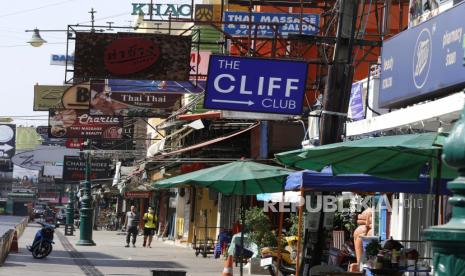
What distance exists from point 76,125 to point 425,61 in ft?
116

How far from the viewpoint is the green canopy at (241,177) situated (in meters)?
17.2

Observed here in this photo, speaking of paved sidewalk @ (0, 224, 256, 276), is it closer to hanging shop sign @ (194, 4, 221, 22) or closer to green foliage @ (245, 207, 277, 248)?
green foliage @ (245, 207, 277, 248)

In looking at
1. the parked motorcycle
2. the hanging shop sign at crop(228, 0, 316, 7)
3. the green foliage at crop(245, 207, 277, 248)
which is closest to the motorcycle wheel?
the green foliage at crop(245, 207, 277, 248)

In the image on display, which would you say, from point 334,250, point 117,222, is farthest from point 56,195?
point 334,250

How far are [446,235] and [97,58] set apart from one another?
22.4m

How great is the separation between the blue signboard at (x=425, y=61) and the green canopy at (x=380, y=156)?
268 cm

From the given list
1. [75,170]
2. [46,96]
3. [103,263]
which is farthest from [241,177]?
[75,170]

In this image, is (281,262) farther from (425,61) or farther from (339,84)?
(339,84)

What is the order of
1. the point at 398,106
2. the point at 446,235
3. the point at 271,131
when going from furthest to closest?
the point at 271,131 → the point at 398,106 → the point at 446,235

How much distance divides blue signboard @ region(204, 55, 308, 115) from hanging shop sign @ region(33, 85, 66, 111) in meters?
34.9

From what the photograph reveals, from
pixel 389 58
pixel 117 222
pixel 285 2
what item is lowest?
pixel 117 222

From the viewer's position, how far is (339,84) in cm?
1480

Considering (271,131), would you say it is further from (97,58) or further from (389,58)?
(389,58)

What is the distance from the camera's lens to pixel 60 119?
4912 cm
